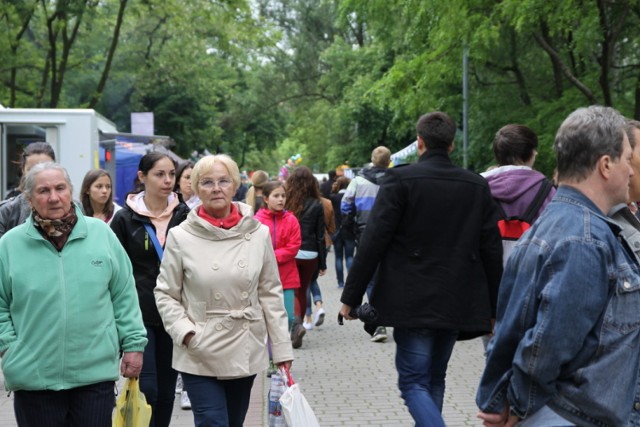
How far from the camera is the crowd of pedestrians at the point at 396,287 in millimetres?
2994

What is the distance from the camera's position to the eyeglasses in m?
5.17

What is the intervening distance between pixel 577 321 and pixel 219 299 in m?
2.40

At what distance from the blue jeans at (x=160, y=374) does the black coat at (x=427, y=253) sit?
1065mm

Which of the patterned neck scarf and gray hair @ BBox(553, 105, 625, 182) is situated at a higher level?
gray hair @ BBox(553, 105, 625, 182)

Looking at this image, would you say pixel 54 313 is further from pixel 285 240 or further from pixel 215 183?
pixel 285 240

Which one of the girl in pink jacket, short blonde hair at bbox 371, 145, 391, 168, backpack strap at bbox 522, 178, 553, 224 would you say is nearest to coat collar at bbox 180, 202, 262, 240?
backpack strap at bbox 522, 178, 553, 224

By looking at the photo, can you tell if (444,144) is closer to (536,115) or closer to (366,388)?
(366,388)

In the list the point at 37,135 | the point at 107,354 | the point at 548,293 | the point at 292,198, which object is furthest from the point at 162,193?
the point at 37,135

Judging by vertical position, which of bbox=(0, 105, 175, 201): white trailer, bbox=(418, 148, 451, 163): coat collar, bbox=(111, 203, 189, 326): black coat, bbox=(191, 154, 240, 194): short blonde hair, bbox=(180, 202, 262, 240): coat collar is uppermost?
bbox=(0, 105, 175, 201): white trailer

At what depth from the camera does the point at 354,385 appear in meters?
8.90

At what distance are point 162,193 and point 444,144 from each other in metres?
1.65

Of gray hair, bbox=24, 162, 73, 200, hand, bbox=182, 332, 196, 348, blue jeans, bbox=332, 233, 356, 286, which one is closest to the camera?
gray hair, bbox=24, 162, 73, 200

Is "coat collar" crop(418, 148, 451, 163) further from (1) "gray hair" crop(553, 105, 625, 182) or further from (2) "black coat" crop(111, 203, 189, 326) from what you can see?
(1) "gray hair" crop(553, 105, 625, 182)

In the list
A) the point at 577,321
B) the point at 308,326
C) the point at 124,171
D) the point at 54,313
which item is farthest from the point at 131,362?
the point at 124,171
